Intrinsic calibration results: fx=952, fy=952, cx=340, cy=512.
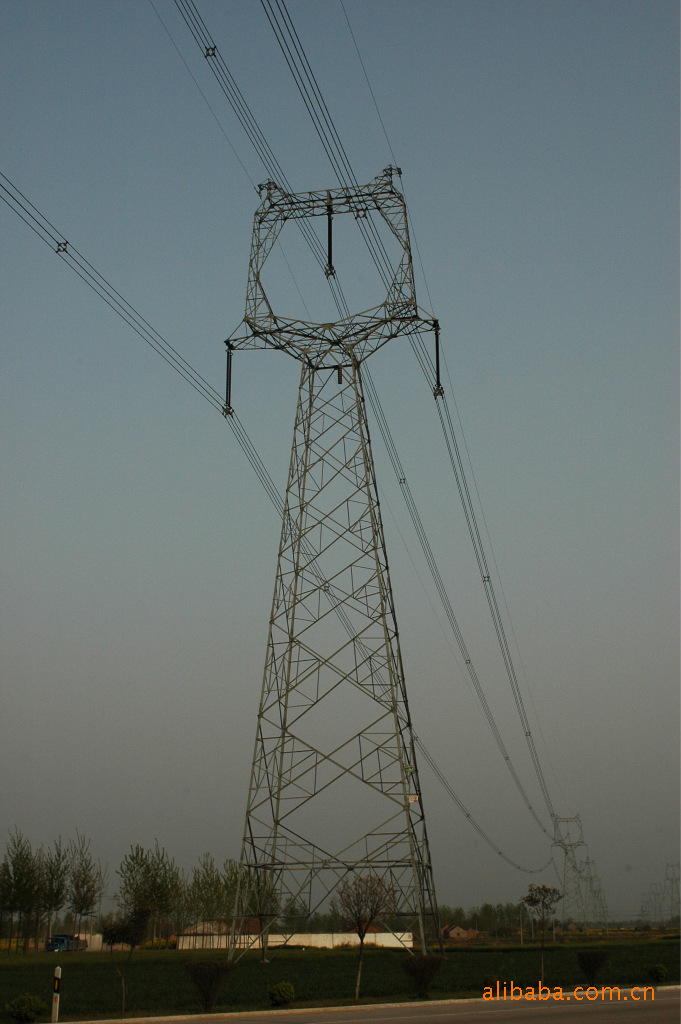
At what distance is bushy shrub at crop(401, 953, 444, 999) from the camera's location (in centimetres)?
2680

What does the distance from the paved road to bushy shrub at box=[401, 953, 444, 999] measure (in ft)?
3.27

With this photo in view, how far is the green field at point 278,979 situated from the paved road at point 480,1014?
72.9 inches

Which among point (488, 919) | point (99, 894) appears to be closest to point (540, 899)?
point (99, 894)

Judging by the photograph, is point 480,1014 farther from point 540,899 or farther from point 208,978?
point 540,899

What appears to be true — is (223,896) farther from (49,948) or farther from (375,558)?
(375,558)

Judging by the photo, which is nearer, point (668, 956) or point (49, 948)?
point (668, 956)

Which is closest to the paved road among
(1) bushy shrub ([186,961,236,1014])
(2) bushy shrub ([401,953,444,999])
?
(2) bushy shrub ([401,953,444,999])

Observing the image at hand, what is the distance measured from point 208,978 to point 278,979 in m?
8.44

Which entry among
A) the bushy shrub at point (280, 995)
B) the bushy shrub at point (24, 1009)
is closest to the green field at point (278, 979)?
the bushy shrub at point (280, 995)

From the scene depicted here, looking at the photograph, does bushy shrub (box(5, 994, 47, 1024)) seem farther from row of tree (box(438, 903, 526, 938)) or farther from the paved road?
row of tree (box(438, 903, 526, 938))

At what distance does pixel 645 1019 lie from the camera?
19734mm

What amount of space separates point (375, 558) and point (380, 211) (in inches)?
479

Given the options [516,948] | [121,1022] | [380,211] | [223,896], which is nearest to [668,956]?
[516,948]

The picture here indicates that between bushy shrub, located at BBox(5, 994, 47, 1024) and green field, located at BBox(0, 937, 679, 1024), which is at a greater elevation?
bushy shrub, located at BBox(5, 994, 47, 1024)
